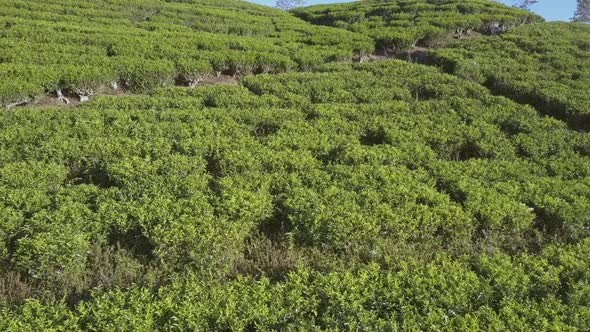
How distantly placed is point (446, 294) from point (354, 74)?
1369cm

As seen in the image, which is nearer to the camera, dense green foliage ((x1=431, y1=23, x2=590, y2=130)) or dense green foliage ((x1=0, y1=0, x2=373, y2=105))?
dense green foliage ((x1=0, y1=0, x2=373, y2=105))

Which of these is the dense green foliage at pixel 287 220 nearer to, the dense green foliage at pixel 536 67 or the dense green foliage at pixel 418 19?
the dense green foliage at pixel 536 67

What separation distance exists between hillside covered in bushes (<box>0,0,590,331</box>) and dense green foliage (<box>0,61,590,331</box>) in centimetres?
4

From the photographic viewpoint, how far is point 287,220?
8414mm

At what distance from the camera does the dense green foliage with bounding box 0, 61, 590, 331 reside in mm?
5750

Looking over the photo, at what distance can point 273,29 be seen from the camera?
30547 mm

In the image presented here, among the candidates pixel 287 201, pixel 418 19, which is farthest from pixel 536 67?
pixel 287 201

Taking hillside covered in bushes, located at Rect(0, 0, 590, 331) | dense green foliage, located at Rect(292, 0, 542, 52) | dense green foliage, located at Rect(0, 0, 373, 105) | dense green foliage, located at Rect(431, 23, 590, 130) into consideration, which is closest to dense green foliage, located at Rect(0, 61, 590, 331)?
hillside covered in bushes, located at Rect(0, 0, 590, 331)

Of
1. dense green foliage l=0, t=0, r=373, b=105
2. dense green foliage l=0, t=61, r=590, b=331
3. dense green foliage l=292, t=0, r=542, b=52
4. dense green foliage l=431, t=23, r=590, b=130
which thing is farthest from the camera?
dense green foliage l=292, t=0, r=542, b=52

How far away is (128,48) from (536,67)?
19.1 m

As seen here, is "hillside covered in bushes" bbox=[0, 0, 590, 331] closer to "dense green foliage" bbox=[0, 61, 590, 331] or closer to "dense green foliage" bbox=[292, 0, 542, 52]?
"dense green foliage" bbox=[0, 61, 590, 331]

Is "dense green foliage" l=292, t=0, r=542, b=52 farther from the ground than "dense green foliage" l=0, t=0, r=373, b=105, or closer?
farther from the ground

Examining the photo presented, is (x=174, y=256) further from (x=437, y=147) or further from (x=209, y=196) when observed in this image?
(x=437, y=147)

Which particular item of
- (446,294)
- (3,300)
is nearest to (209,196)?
(3,300)
